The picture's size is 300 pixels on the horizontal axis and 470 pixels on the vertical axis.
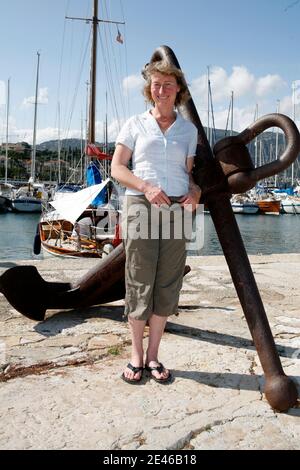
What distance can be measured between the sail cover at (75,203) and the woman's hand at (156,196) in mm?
11746

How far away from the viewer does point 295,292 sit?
418 cm

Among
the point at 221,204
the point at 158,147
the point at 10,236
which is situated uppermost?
the point at 158,147

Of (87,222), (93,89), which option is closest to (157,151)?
(87,222)

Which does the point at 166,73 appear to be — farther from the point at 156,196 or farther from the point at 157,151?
the point at 156,196

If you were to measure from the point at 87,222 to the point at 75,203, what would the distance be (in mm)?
935

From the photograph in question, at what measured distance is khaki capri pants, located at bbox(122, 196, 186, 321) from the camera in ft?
7.15

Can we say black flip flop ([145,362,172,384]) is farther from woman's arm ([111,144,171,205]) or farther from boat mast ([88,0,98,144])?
boat mast ([88,0,98,144])

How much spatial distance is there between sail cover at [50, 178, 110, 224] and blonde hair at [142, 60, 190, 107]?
11.5 meters

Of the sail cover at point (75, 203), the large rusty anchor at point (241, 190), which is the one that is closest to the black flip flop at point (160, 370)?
the large rusty anchor at point (241, 190)

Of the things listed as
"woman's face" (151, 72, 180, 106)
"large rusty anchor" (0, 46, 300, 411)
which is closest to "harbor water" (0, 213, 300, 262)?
"large rusty anchor" (0, 46, 300, 411)

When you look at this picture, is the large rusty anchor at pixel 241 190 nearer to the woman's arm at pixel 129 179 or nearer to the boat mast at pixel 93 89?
the woman's arm at pixel 129 179
